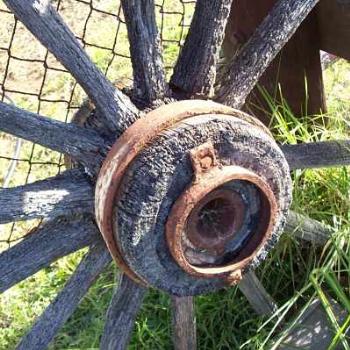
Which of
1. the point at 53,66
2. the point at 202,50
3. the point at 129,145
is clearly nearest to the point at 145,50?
the point at 202,50

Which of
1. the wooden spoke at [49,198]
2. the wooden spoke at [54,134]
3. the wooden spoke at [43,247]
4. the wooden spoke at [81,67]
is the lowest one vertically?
the wooden spoke at [43,247]

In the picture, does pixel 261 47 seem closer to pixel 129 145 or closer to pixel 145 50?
pixel 145 50

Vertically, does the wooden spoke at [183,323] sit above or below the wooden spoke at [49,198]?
below

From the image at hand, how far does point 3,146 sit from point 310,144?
5.24ft

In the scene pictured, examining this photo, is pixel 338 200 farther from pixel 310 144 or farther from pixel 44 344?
pixel 44 344

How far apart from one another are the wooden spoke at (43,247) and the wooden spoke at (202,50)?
35 cm

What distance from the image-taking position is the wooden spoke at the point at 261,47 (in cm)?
161

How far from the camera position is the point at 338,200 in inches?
83.0

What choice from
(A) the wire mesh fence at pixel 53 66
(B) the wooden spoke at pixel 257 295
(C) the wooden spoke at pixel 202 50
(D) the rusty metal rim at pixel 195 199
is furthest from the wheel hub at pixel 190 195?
(A) the wire mesh fence at pixel 53 66

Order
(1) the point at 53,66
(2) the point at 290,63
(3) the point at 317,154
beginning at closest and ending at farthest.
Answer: (3) the point at 317,154 → (2) the point at 290,63 → (1) the point at 53,66

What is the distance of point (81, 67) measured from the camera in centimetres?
148

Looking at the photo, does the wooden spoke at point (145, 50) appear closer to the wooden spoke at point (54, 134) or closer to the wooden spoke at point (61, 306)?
the wooden spoke at point (54, 134)

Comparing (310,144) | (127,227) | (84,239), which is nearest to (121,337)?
(84,239)

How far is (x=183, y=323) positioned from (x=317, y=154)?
54 cm
